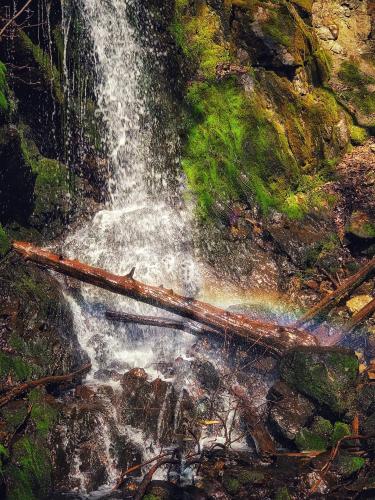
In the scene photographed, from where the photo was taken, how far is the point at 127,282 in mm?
7430

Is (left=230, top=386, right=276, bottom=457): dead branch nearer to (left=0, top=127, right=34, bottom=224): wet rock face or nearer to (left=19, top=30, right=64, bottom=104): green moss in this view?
(left=0, top=127, right=34, bottom=224): wet rock face

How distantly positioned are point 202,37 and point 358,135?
4306mm

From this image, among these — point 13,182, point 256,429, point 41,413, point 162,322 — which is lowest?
point 256,429

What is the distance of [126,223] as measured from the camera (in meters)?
10.0

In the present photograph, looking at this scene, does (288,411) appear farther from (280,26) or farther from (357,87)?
(357,87)

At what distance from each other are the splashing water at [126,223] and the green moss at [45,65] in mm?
1025

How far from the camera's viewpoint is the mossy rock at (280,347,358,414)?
6551mm

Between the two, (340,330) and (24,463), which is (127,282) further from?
(340,330)

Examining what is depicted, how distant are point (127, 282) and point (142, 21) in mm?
6461

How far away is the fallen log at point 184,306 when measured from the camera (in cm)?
739

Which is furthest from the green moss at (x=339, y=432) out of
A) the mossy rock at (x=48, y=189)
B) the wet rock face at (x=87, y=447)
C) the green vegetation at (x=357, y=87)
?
the green vegetation at (x=357, y=87)

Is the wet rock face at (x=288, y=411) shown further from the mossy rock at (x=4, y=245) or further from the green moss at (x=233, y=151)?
the green moss at (x=233, y=151)

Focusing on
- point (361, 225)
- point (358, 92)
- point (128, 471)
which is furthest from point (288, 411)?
point (358, 92)

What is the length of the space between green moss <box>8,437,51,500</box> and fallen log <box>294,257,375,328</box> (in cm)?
441
